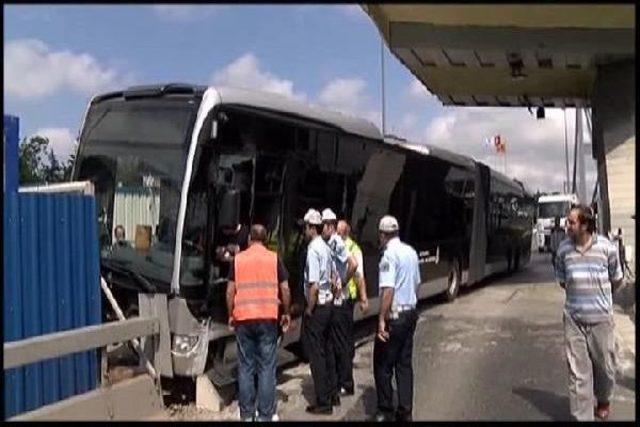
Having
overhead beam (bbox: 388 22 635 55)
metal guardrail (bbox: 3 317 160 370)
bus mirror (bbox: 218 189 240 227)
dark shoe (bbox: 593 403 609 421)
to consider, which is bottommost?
dark shoe (bbox: 593 403 609 421)

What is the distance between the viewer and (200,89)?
27.5 ft

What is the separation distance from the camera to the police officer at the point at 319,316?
820 centimetres

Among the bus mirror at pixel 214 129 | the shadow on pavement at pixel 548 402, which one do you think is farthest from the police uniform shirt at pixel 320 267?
the shadow on pavement at pixel 548 402

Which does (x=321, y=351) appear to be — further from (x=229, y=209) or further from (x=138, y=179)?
(x=138, y=179)

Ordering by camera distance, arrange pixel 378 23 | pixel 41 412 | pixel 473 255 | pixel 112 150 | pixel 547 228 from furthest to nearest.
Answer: pixel 547 228 → pixel 473 255 → pixel 378 23 → pixel 112 150 → pixel 41 412

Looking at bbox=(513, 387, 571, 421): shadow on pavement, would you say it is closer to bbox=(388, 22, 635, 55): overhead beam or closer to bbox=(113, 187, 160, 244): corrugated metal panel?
bbox=(113, 187, 160, 244): corrugated metal panel

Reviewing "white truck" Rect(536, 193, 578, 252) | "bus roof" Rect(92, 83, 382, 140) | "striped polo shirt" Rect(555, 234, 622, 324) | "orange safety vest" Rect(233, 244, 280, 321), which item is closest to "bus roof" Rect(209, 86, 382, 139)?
"bus roof" Rect(92, 83, 382, 140)

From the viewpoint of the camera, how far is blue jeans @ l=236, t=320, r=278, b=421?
7.51 meters

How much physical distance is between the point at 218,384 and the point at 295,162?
2896 millimetres

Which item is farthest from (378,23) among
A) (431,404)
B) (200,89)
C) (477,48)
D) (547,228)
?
(547,228)

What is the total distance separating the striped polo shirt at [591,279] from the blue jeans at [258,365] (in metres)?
2.65

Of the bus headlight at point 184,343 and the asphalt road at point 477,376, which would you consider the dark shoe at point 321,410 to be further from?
the bus headlight at point 184,343

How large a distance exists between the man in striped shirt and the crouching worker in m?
2.61

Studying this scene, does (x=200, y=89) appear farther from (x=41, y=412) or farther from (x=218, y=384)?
(x=41, y=412)
